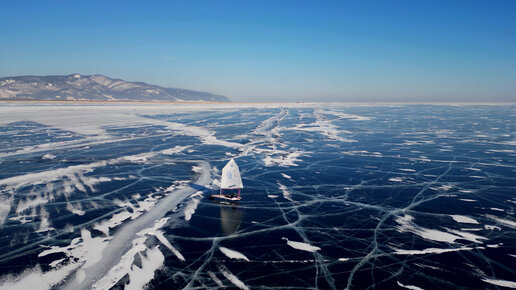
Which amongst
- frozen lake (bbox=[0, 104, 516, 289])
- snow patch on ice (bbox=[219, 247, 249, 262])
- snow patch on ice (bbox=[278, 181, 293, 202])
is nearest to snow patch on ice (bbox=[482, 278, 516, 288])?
frozen lake (bbox=[0, 104, 516, 289])

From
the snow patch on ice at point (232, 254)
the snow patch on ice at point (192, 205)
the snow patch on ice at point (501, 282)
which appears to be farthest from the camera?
the snow patch on ice at point (192, 205)

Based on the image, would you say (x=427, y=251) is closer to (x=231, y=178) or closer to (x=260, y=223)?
(x=260, y=223)

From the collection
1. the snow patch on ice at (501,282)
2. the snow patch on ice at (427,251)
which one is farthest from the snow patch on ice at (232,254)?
the snow patch on ice at (501,282)

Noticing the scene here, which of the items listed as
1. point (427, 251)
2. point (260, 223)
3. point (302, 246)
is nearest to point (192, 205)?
point (260, 223)

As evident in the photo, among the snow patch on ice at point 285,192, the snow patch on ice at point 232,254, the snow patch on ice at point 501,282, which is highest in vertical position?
the snow patch on ice at point 285,192

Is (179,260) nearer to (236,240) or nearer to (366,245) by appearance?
(236,240)

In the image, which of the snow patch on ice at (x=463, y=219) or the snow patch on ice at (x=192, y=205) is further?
the snow patch on ice at (x=192, y=205)

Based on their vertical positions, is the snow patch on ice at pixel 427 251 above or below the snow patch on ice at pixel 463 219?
below

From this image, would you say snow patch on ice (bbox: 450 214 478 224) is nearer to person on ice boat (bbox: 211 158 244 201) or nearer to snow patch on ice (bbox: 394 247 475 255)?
snow patch on ice (bbox: 394 247 475 255)

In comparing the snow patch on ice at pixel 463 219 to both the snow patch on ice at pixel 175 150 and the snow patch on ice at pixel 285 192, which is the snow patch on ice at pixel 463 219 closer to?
the snow patch on ice at pixel 285 192

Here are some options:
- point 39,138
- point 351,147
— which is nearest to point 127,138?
point 39,138
